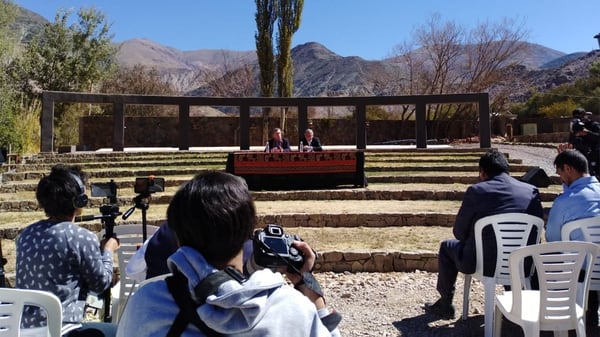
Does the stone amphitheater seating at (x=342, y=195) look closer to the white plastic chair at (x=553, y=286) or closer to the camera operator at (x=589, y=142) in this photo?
the camera operator at (x=589, y=142)

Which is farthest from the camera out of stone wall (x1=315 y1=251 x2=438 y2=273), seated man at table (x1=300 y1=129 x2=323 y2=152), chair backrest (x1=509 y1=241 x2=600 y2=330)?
seated man at table (x1=300 y1=129 x2=323 y2=152)

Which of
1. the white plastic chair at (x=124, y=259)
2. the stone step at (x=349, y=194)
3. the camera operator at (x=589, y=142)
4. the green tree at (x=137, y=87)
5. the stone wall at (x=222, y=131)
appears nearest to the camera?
the white plastic chair at (x=124, y=259)

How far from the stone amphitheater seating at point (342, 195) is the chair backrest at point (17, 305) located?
3.71 metres

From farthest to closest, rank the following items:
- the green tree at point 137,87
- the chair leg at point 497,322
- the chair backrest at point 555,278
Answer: the green tree at point 137,87 → the chair leg at point 497,322 → the chair backrest at point 555,278

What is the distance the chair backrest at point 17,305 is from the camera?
1884 mm

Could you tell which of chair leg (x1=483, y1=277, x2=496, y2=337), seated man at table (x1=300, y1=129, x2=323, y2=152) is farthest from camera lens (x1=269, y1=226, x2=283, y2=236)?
seated man at table (x1=300, y1=129, x2=323, y2=152)

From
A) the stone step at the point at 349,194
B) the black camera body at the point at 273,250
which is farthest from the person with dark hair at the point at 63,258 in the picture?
the stone step at the point at 349,194

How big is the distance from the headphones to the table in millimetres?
7465

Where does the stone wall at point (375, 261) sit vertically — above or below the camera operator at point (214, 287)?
below

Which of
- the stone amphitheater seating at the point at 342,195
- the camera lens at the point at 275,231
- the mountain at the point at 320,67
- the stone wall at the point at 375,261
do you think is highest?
the mountain at the point at 320,67

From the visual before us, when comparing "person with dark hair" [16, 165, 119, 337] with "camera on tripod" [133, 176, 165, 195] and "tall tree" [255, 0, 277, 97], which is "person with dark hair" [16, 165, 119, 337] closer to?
"camera on tripod" [133, 176, 165, 195]

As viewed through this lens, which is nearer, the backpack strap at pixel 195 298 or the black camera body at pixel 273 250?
the backpack strap at pixel 195 298

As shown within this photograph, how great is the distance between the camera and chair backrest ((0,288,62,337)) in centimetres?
188

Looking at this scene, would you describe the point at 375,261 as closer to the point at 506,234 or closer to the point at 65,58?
the point at 506,234
